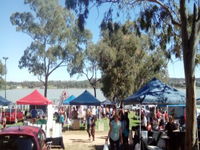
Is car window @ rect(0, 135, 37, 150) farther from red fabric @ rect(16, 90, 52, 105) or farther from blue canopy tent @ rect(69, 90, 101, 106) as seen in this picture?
red fabric @ rect(16, 90, 52, 105)

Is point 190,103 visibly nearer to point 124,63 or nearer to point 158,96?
point 158,96

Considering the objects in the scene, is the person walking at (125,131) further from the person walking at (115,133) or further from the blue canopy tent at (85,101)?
the blue canopy tent at (85,101)

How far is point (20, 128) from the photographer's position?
8.27 meters

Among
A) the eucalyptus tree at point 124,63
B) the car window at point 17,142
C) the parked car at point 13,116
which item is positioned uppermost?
the eucalyptus tree at point 124,63

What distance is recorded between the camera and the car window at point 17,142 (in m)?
7.43

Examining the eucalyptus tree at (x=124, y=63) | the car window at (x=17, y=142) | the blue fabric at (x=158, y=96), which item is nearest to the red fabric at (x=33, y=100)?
the blue fabric at (x=158, y=96)

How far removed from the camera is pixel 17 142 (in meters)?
7.56

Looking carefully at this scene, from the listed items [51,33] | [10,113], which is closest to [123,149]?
[10,113]

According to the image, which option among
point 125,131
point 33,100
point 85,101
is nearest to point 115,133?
point 125,131

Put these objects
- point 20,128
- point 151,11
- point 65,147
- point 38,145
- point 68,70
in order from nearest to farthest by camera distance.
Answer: point 38,145, point 20,128, point 151,11, point 65,147, point 68,70

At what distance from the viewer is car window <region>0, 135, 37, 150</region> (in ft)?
24.4

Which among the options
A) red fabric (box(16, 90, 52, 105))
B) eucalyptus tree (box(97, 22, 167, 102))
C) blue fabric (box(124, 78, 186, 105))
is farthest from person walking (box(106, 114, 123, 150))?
eucalyptus tree (box(97, 22, 167, 102))

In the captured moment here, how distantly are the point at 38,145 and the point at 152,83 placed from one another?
714cm

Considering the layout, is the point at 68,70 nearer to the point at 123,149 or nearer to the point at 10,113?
the point at 10,113
